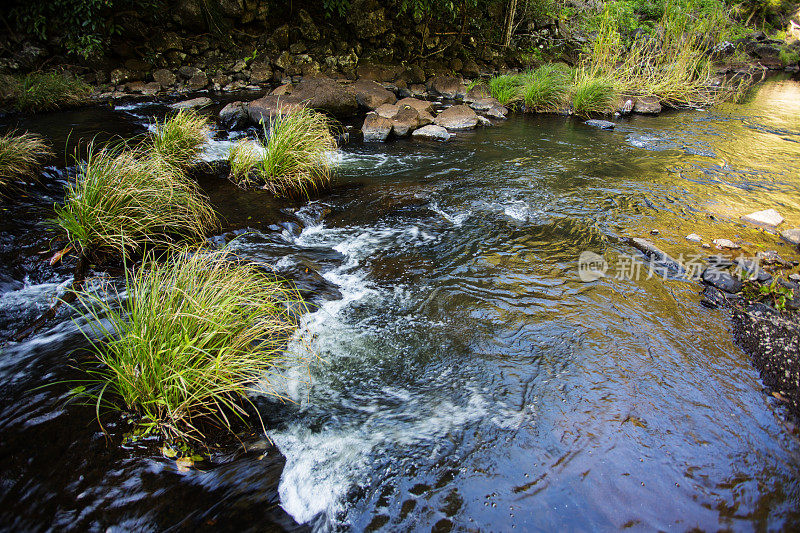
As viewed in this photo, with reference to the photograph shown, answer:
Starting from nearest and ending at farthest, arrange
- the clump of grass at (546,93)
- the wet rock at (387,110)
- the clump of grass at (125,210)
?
the clump of grass at (125,210) → the wet rock at (387,110) → the clump of grass at (546,93)

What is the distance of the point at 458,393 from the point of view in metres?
2.55

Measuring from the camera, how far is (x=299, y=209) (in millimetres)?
4996

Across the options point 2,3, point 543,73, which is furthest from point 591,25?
point 2,3

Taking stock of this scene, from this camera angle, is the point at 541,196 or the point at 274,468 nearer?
the point at 274,468

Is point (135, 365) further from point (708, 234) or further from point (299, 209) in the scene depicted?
point (708, 234)

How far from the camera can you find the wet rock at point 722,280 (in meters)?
3.43

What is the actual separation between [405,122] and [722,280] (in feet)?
20.5

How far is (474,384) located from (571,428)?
0.60 m

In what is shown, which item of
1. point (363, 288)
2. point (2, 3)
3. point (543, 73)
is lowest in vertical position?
point (363, 288)

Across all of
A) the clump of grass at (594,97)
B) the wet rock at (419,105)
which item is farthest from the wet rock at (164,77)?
the clump of grass at (594,97)

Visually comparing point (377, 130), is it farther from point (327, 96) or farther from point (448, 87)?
point (448, 87)

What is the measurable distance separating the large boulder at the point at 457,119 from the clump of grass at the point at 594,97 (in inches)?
107

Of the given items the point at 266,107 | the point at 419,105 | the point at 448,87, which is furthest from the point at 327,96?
the point at 448,87

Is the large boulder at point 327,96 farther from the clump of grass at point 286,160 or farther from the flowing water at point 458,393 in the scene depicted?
the flowing water at point 458,393
